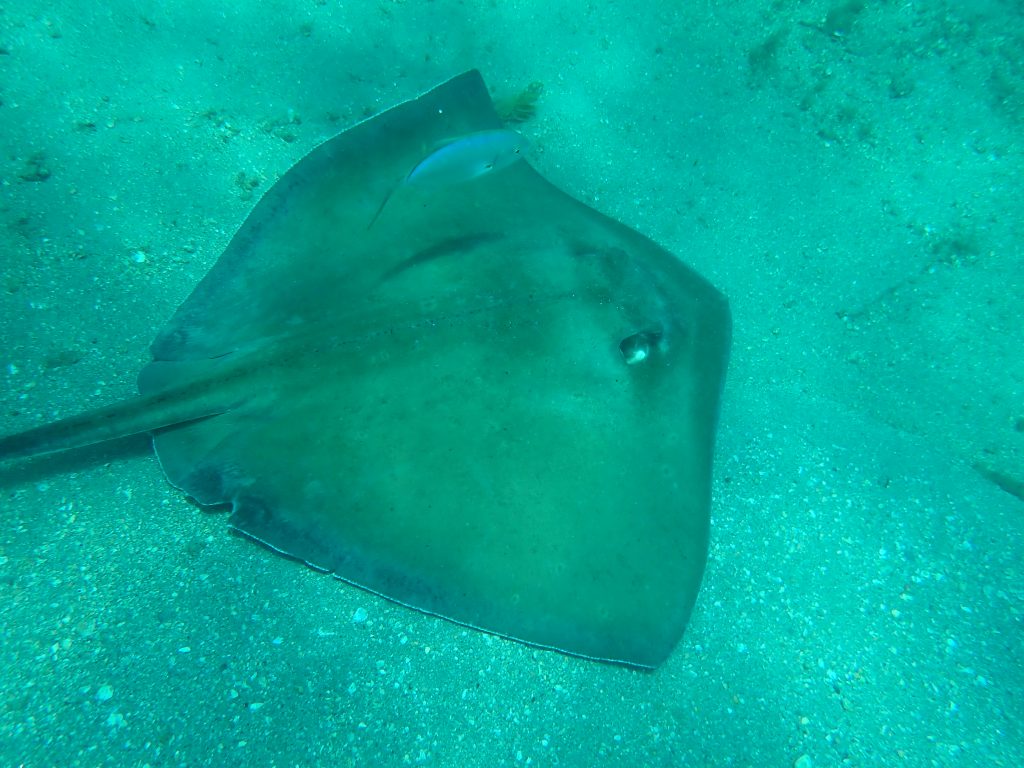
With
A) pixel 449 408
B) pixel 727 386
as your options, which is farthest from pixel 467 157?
pixel 727 386

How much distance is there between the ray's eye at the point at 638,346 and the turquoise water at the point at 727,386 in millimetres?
1214

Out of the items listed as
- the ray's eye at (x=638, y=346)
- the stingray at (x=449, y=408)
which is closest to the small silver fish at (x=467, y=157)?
the stingray at (x=449, y=408)

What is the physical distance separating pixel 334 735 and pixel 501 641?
3.34 feet

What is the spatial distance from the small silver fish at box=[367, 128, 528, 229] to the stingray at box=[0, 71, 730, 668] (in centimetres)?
3

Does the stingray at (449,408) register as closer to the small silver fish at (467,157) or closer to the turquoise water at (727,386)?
the small silver fish at (467,157)

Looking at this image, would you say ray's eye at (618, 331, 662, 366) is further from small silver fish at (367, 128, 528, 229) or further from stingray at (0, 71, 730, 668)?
small silver fish at (367, 128, 528, 229)

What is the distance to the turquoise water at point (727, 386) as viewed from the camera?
2922 mm

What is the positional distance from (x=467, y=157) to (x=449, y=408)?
5.21 feet

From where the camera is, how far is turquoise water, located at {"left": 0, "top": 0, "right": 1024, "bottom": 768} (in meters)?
2.92

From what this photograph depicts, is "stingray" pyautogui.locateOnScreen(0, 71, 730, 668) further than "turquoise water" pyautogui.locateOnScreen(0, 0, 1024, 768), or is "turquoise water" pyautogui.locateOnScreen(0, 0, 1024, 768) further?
"turquoise water" pyautogui.locateOnScreen(0, 0, 1024, 768)

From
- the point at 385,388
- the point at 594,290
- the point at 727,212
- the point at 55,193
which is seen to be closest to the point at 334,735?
the point at 385,388

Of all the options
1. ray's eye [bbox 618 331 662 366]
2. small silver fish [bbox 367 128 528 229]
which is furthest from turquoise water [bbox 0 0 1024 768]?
small silver fish [bbox 367 128 528 229]

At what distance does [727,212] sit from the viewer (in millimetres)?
5191

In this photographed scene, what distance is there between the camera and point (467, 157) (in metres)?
3.28
